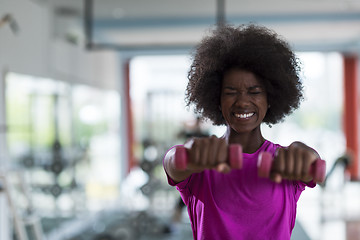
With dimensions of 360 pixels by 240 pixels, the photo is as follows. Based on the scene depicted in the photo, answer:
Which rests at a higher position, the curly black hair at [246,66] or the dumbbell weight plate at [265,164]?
the curly black hair at [246,66]

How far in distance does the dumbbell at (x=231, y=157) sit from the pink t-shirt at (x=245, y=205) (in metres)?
0.19

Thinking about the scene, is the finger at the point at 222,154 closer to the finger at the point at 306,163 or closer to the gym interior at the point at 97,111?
the finger at the point at 306,163

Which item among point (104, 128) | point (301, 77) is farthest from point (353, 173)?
point (301, 77)

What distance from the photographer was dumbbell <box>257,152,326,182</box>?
76 cm

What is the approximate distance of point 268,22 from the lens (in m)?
4.92

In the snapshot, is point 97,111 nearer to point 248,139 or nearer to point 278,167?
point 248,139

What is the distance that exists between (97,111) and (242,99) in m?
4.55

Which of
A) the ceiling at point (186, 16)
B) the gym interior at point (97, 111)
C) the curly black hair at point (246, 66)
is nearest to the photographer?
the curly black hair at point (246, 66)

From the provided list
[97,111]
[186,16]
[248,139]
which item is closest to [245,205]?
[248,139]

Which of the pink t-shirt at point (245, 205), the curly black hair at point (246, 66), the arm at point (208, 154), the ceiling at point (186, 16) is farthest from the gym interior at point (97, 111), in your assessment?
the arm at point (208, 154)

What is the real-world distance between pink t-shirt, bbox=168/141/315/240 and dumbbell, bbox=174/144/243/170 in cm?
19

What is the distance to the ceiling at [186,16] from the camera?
4305 millimetres

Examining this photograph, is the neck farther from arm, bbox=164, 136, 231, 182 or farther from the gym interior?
the gym interior

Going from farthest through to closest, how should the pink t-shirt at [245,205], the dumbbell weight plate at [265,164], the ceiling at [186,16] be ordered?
the ceiling at [186,16], the pink t-shirt at [245,205], the dumbbell weight plate at [265,164]
